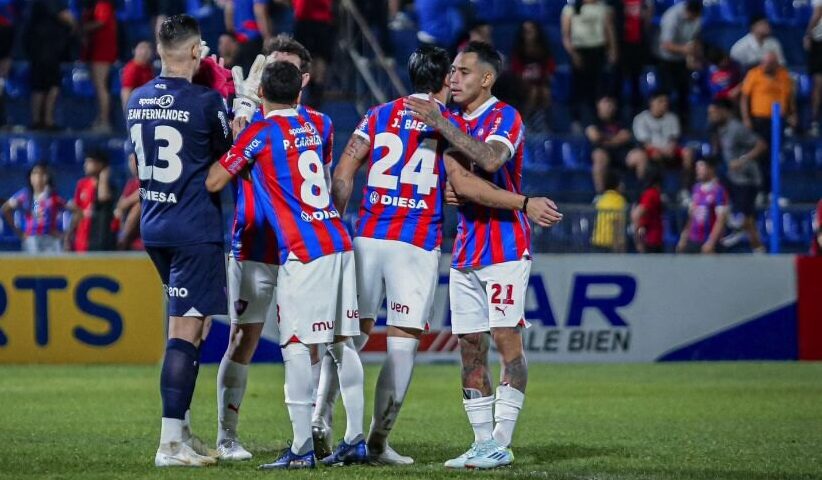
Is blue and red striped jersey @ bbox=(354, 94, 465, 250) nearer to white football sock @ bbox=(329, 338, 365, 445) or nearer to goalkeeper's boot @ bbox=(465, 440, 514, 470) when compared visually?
white football sock @ bbox=(329, 338, 365, 445)

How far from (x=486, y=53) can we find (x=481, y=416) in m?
1.95

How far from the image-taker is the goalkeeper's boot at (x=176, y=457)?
7.59 m

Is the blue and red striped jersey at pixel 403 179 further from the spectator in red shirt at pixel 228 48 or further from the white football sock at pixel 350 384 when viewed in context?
the spectator in red shirt at pixel 228 48

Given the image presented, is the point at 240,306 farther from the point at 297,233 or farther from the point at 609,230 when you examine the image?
the point at 609,230

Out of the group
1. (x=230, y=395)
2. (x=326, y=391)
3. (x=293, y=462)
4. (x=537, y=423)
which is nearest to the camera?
(x=293, y=462)

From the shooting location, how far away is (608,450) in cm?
873

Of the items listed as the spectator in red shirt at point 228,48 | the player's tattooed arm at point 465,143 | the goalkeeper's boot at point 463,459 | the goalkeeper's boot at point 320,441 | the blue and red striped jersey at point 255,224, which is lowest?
the goalkeeper's boot at point 463,459

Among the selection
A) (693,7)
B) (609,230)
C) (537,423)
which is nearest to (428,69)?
(537,423)

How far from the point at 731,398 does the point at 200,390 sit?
448 centimetres

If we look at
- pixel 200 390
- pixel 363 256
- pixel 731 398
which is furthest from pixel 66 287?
pixel 363 256

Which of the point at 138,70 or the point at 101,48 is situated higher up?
the point at 101,48

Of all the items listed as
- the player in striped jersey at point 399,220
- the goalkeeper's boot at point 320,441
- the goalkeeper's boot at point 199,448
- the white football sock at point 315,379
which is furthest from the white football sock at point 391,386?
the goalkeeper's boot at point 199,448

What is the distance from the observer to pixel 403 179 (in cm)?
800

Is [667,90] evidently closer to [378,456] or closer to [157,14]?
[157,14]
